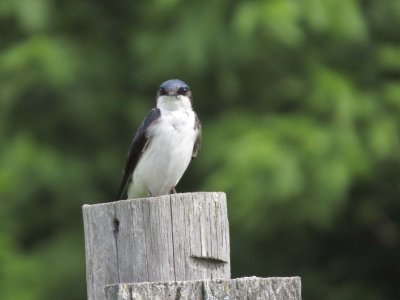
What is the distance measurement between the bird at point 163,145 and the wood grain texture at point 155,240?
145 centimetres

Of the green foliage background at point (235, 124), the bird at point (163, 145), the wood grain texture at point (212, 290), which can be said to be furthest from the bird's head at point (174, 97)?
the green foliage background at point (235, 124)

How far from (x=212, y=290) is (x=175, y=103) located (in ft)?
6.52

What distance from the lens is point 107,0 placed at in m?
10.2

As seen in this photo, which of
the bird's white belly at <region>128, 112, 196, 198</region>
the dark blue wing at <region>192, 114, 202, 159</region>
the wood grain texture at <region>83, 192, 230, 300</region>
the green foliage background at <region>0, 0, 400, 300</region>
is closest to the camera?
the wood grain texture at <region>83, 192, 230, 300</region>

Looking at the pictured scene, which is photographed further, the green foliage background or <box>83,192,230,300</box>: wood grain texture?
the green foliage background

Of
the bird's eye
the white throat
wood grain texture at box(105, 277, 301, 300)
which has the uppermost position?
the bird's eye

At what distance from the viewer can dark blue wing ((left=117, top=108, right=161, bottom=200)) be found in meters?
4.97

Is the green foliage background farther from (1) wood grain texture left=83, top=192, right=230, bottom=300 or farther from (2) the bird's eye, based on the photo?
(1) wood grain texture left=83, top=192, right=230, bottom=300

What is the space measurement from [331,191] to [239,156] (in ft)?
2.28

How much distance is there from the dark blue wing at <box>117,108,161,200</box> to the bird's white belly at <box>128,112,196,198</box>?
0.08 ft

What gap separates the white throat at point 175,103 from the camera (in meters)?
5.02

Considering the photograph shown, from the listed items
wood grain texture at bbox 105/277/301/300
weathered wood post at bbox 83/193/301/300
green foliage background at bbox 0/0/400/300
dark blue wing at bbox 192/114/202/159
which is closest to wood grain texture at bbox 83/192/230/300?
weathered wood post at bbox 83/193/301/300

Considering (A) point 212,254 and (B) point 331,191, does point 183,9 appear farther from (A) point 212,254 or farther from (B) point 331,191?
(A) point 212,254

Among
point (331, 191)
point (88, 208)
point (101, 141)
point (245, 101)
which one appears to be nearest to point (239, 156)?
point (331, 191)
